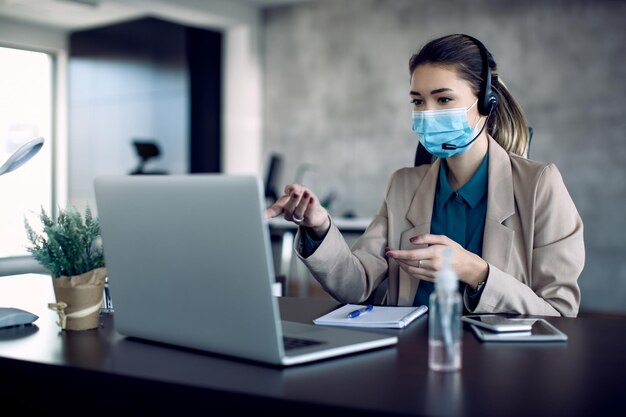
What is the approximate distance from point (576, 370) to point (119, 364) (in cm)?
63

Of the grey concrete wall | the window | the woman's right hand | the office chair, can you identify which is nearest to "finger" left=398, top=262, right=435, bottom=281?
the woman's right hand

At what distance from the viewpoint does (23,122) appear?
8273 millimetres

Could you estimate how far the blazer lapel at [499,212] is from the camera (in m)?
1.55

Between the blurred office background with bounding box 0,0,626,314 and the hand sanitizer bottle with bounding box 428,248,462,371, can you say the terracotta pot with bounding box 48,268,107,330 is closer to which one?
the hand sanitizer bottle with bounding box 428,248,462,371

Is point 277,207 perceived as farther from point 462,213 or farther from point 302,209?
point 462,213

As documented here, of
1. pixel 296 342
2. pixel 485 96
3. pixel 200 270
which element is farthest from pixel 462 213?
pixel 200 270

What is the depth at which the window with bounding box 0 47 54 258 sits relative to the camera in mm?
8039

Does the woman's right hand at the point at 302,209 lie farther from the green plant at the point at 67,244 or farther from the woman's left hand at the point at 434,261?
the green plant at the point at 67,244

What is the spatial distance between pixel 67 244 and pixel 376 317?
57 centimetres

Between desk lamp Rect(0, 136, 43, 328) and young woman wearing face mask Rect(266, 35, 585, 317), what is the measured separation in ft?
1.62

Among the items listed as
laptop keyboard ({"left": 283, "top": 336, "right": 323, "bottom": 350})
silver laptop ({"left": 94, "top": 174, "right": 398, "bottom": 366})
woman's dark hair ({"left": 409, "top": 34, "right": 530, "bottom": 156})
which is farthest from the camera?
woman's dark hair ({"left": 409, "top": 34, "right": 530, "bottom": 156})

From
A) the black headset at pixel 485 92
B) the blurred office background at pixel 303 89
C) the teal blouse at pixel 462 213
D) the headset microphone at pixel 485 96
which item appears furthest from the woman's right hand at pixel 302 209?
the blurred office background at pixel 303 89

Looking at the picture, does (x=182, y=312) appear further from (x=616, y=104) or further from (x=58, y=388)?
(x=616, y=104)

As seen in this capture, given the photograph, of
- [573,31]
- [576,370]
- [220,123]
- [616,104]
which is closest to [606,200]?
[616,104]
